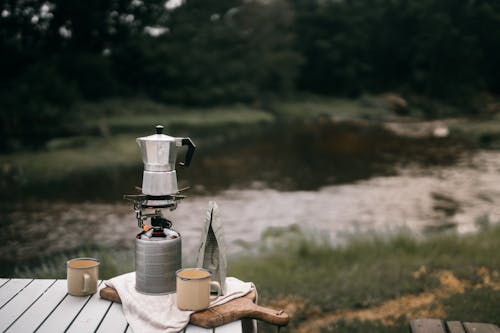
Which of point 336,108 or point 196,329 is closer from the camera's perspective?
point 196,329

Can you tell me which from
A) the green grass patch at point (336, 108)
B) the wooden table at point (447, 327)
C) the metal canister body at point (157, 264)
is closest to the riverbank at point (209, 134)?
the green grass patch at point (336, 108)

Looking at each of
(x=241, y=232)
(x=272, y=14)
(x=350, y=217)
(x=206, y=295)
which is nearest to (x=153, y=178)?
(x=206, y=295)

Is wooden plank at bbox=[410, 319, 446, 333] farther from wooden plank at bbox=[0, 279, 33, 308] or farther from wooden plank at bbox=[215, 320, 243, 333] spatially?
wooden plank at bbox=[0, 279, 33, 308]

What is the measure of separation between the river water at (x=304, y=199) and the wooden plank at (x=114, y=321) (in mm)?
5128

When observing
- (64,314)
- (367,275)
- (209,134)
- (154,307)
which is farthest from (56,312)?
(209,134)

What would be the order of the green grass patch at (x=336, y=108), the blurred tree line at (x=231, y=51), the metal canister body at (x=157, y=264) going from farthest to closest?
the green grass patch at (x=336, y=108) → the blurred tree line at (x=231, y=51) → the metal canister body at (x=157, y=264)

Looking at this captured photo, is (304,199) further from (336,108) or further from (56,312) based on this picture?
(336,108)

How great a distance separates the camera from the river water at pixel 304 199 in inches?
327

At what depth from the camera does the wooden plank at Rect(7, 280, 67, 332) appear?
195cm

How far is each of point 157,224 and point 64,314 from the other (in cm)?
46

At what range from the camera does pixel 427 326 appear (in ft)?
9.55

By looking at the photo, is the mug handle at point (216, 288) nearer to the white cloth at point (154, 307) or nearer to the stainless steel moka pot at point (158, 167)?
the white cloth at point (154, 307)

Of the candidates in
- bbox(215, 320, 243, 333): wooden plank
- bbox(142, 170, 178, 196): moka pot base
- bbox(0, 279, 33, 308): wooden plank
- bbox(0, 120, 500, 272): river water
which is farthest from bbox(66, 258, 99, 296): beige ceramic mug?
bbox(0, 120, 500, 272): river water

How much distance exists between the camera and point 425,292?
5133mm
